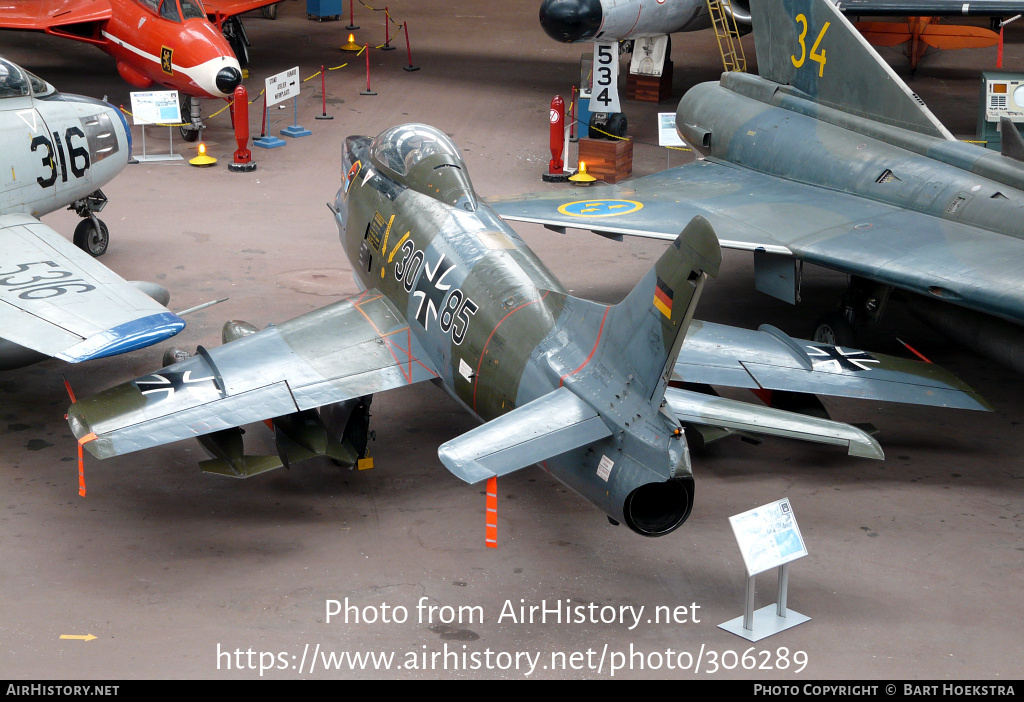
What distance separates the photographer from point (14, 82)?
467 inches

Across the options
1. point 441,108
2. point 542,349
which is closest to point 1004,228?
point 542,349

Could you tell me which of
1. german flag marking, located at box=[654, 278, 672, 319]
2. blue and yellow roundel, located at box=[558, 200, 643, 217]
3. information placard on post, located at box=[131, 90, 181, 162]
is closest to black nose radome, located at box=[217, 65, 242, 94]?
information placard on post, located at box=[131, 90, 181, 162]

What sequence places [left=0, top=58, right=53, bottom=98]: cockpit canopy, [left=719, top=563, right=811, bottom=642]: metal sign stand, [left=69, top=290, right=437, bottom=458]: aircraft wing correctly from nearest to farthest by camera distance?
1. [left=719, top=563, right=811, bottom=642]: metal sign stand
2. [left=69, top=290, right=437, bottom=458]: aircraft wing
3. [left=0, top=58, right=53, bottom=98]: cockpit canopy

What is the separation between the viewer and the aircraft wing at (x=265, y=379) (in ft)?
26.0

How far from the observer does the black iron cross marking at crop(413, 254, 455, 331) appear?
905 cm

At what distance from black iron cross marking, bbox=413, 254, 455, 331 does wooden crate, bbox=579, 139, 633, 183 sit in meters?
9.56

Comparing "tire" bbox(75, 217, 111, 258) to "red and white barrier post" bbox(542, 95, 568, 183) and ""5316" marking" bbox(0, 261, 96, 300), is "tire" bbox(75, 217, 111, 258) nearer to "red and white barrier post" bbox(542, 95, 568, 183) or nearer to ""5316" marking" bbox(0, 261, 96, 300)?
""5316" marking" bbox(0, 261, 96, 300)

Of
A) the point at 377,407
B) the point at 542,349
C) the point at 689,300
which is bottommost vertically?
the point at 377,407

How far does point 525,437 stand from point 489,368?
1.53 m

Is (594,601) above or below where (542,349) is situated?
below

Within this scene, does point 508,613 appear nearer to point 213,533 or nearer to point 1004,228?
point 213,533

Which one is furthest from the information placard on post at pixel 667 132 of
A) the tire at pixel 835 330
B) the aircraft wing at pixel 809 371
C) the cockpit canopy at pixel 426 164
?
the aircraft wing at pixel 809 371

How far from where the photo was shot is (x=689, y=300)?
20.7 feet
